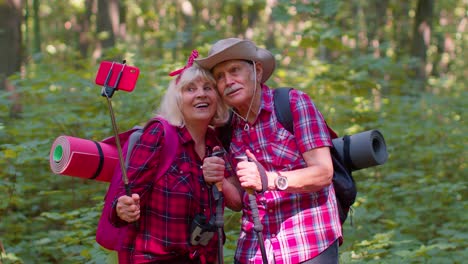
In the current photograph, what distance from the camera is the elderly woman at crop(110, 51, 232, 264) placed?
3.17m

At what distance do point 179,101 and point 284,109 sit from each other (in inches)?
23.2

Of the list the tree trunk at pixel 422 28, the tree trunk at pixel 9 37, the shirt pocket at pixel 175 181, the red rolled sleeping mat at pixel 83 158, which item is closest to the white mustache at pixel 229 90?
the shirt pocket at pixel 175 181

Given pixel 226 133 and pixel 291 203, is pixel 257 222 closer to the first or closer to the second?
pixel 291 203

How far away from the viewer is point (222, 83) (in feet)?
10.8

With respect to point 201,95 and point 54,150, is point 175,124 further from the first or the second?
point 54,150

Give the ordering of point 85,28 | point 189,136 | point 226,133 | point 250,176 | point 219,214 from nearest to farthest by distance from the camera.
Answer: point 250,176 → point 219,214 → point 189,136 → point 226,133 → point 85,28

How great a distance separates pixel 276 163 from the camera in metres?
3.17

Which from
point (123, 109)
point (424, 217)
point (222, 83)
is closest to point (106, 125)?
point (123, 109)

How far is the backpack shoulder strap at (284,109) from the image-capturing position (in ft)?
10.4

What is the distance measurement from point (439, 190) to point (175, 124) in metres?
4.45

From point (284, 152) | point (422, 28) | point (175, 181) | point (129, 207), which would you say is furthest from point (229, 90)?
point (422, 28)

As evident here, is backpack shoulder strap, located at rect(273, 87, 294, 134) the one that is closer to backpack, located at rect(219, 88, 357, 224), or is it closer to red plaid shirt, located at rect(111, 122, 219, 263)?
backpack, located at rect(219, 88, 357, 224)

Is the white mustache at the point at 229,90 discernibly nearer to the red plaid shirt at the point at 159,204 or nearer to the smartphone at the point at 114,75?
the red plaid shirt at the point at 159,204

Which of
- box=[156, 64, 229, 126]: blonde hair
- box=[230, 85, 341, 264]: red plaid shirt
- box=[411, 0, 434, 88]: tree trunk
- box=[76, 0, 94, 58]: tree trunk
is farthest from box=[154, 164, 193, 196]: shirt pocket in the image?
box=[76, 0, 94, 58]: tree trunk
